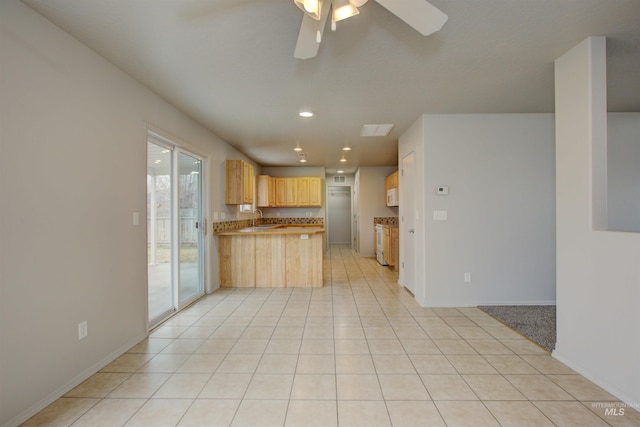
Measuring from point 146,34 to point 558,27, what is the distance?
2.86 m

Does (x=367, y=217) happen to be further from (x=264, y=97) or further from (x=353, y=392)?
(x=353, y=392)

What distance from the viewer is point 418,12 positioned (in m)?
1.53

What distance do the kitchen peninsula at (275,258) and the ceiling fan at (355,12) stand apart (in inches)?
138

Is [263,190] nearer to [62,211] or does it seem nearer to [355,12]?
[62,211]

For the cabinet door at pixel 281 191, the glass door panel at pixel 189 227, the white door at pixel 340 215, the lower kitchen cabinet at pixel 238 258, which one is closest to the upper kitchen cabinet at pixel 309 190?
the cabinet door at pixel 281 191

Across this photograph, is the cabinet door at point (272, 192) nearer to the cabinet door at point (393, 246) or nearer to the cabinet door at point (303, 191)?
the cabinet door at point (303, 191)

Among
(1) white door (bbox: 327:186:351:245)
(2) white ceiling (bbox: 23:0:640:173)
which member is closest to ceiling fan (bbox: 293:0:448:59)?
(2) white ceiling (bbox: 23:0:640:173)

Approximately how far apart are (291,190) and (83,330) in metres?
5.76

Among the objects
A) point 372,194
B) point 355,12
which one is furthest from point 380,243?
point 355,12

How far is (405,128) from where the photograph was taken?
4465 millimetres

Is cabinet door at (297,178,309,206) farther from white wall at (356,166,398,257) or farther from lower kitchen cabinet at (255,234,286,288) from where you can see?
lower kitchen cabinet at (255,234,286,288)

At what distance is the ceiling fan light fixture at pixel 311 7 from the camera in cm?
139

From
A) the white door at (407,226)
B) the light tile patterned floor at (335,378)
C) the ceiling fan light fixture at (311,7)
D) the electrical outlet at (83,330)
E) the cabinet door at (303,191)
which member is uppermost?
the ceiling fan light fixture at (311,7)

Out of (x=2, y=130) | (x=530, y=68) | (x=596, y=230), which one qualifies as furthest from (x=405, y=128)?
(x=2, y=130)
